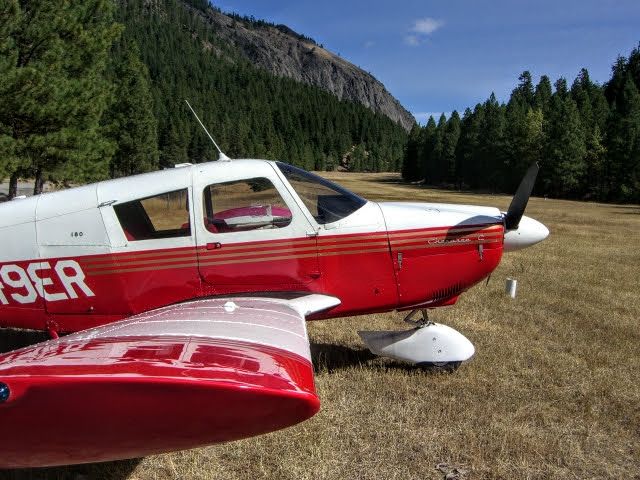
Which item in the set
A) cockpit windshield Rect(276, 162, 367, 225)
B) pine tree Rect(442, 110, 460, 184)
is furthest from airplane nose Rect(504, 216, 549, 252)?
pine tree Rect(442, 110, 460, 184)

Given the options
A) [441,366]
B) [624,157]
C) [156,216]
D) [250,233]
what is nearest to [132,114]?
A: [156,216]

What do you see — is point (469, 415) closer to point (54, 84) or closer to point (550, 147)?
point (54, 84)

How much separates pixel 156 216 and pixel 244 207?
799 mm

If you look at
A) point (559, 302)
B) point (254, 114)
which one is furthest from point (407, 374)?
point (254, 114)

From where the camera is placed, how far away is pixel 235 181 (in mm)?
4570

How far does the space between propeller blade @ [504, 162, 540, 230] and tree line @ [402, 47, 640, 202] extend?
56.6 metres

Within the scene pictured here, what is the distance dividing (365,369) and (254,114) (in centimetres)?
13809

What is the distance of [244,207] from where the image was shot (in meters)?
4.54

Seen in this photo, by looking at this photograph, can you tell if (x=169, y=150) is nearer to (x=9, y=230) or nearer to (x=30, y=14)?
(x=30, y=14)

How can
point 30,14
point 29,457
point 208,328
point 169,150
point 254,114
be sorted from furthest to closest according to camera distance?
point 254,114, point 169,150, point 30,14, point 208,328, point 29,457

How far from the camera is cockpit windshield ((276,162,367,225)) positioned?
461 centimetres

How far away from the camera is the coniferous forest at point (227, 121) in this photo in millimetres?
14922

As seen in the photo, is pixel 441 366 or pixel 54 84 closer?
pixel 441 366

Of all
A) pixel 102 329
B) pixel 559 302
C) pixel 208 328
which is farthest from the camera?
pixel 559 302
